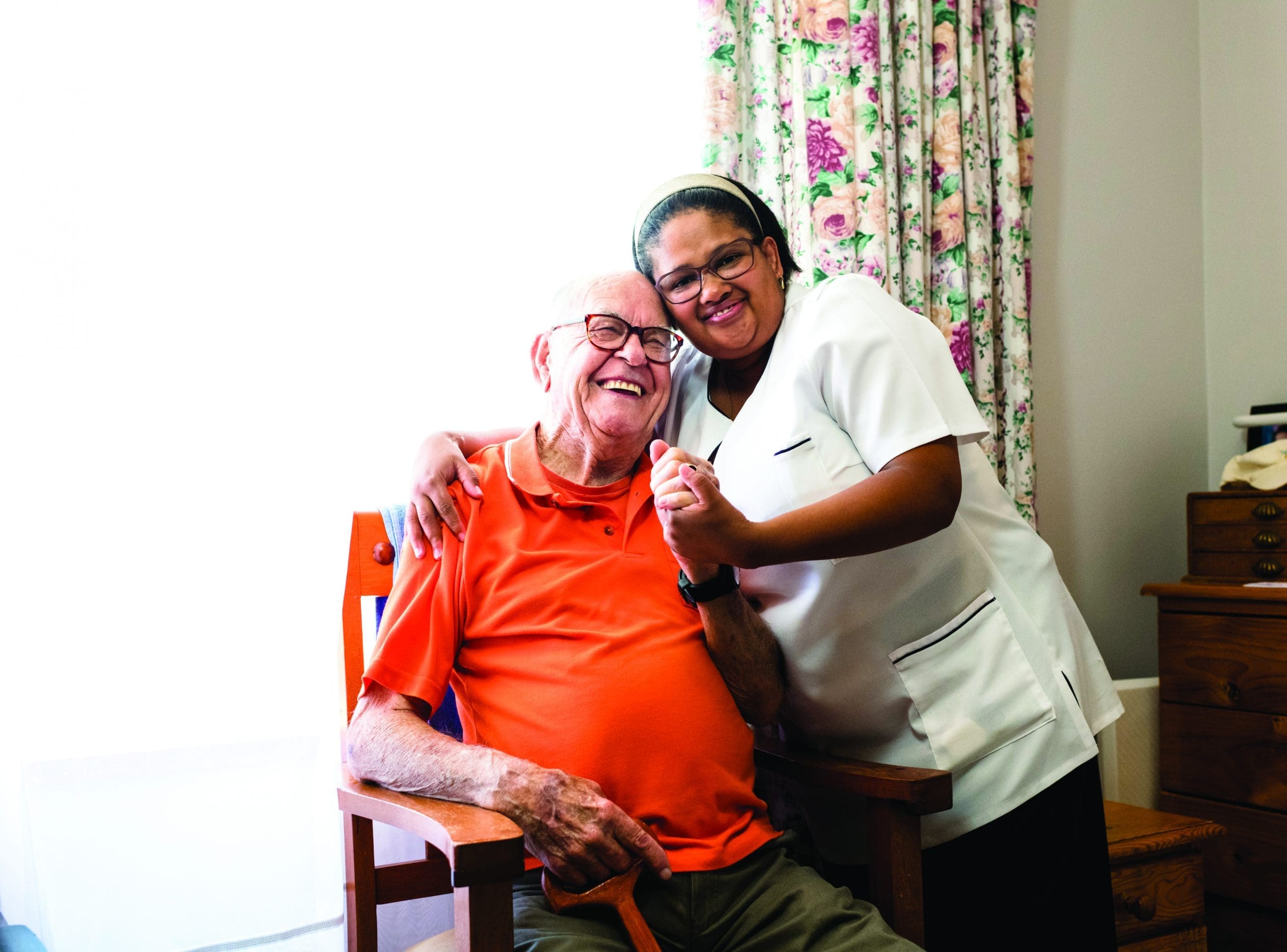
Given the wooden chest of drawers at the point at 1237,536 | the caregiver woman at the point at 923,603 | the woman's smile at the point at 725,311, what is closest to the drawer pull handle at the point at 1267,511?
the wooden chest of drawers at the point at 1237,536

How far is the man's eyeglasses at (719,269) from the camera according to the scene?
1462mm

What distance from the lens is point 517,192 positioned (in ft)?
6.44

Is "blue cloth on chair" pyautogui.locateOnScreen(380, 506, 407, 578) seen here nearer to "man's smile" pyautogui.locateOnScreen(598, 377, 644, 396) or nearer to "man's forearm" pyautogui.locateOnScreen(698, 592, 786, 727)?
"man's smile" pyautogui.locateOnScreen(598, 377, 644, 396)

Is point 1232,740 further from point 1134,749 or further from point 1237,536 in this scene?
point 1237,536

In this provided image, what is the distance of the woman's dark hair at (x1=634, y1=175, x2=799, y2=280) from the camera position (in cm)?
147

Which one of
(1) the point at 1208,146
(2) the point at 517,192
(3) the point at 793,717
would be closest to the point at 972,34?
(1) the point at 1208,146

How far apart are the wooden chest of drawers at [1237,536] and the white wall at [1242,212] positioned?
21.7 inches

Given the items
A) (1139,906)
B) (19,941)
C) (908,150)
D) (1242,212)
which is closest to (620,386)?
(19,941)

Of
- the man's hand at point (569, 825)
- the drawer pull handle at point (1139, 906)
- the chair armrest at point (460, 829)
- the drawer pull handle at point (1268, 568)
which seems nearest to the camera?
the chair armrest at point (460, 829)

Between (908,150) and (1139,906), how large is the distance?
5.65 ft

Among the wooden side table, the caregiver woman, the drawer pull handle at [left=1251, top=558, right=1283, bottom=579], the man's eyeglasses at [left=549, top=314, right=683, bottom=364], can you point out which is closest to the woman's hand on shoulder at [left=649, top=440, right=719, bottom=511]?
the caregiver woman

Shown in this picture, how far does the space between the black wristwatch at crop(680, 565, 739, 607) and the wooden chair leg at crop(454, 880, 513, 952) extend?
0.50m

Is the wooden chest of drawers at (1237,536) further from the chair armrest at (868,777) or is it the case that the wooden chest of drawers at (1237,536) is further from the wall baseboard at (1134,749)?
the chair armrest at (868,777)

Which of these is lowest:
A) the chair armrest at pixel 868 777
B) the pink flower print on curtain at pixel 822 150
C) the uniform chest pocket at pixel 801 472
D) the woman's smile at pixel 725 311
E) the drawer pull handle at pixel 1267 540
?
the chair armrest at pixel 868 777
